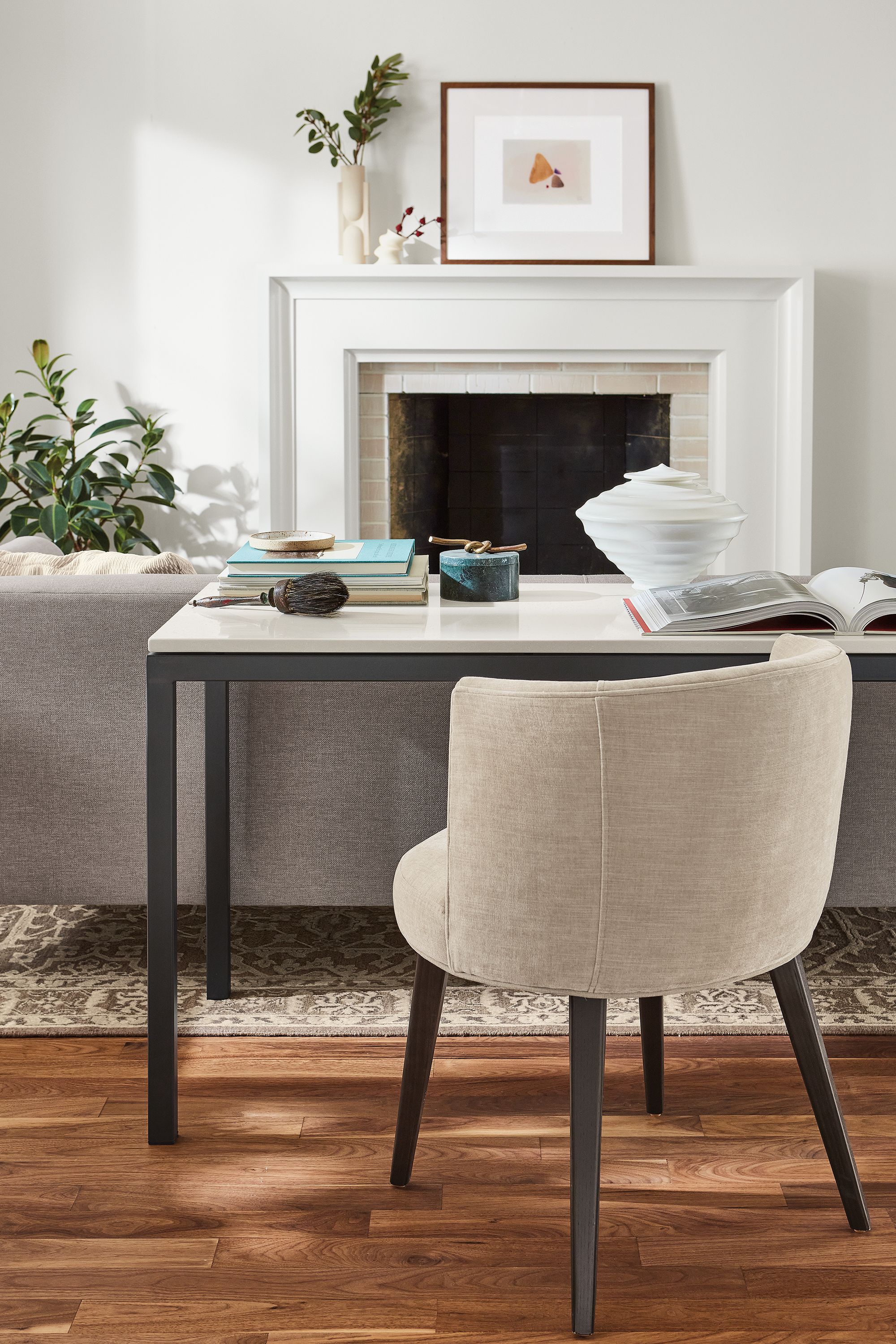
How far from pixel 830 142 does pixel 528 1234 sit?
4294mm

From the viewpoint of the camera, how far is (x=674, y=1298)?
4.41 feet

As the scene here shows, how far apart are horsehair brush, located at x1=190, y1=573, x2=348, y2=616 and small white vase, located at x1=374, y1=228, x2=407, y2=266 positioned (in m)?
2.99

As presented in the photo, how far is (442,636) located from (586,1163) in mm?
642

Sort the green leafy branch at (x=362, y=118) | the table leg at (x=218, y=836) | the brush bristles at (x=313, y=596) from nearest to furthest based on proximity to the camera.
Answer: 1. the brush bristles at (x=313, y=596)
2. the table leg at (x=218, y=836)
3. the green leafy branch at (x=362, y=118)

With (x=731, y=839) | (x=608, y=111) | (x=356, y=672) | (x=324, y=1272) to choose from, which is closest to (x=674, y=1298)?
(x=324, y=1272)

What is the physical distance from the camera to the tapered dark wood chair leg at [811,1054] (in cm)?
142

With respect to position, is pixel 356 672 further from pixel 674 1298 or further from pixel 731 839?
pixel 674 1298

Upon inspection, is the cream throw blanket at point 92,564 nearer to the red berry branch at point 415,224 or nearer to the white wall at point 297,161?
the white wall at point 297,161

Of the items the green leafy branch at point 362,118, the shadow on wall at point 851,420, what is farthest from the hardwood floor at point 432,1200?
the green leafy branch at point 362,118

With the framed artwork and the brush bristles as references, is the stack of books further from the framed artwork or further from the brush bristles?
the framed artwork

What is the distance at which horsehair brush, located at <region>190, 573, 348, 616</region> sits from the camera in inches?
65.7

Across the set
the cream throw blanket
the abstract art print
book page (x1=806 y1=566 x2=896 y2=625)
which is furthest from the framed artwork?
book page (x1=806 y1=566 x2=896 y2=625)

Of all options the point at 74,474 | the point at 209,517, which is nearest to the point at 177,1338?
the point at 74,474

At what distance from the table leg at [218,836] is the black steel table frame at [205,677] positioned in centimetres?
32
